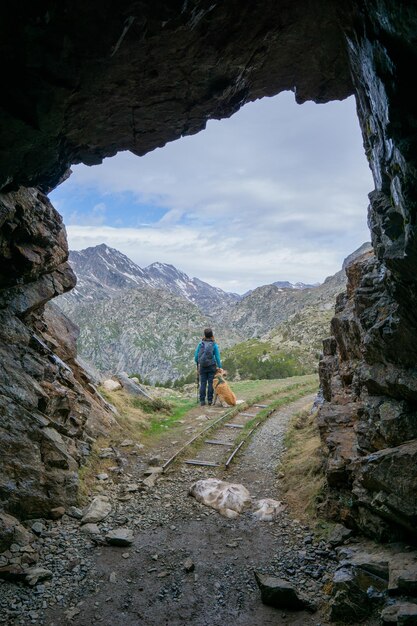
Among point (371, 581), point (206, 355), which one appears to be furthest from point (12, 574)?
point (206, 355)

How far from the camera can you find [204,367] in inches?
851

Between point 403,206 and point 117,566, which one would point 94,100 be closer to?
point 403,206

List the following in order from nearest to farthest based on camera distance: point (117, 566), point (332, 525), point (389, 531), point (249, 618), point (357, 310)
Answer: point (249, 618) → point (389, 531) → point (117, 566) → point (332, 525) → point (357, 310)

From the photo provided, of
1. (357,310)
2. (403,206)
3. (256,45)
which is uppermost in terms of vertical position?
(256,45)

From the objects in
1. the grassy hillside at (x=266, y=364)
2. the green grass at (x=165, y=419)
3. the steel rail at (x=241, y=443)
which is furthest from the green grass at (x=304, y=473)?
the grassy hillside at (x=266, y=364)

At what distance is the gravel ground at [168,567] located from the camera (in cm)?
659

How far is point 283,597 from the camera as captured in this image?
264 inches

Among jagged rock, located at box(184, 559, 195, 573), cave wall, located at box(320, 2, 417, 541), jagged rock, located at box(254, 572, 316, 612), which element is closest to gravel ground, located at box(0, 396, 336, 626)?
jagged rock, located at box(184, 559, 195, 573)

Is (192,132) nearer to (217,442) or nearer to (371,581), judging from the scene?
(217,442)

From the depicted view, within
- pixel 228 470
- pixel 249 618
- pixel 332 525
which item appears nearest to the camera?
pixel 249 618

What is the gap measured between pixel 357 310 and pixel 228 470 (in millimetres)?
6708

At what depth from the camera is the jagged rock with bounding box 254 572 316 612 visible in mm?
6602

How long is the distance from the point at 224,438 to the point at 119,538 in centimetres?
774

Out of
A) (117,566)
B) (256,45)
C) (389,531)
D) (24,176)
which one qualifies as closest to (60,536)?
(117,566)
